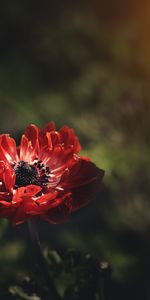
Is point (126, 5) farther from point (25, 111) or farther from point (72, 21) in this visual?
point (25, 111)

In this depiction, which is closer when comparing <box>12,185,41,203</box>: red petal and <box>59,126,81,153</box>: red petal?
<box>12,185,41,203</box>: red petal

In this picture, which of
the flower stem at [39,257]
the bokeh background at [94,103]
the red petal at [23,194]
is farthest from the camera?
the bokeh background at [94,103]

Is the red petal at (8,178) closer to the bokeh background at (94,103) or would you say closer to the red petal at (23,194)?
the red petal at (23,194)

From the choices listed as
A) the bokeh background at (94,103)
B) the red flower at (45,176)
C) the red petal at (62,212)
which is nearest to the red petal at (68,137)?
the red flower at (45,176)

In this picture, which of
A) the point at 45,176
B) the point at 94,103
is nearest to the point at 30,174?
the point at 45,176

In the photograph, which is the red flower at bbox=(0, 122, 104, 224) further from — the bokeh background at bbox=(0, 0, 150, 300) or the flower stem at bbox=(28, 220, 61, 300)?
the bokeh background at bbox=(0, 0, 150, 300)

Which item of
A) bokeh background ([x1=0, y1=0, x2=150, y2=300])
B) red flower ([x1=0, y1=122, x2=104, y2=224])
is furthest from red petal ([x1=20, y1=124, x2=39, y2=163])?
bokeh background ([x1=0, y1=0, x2=150, y2=300])

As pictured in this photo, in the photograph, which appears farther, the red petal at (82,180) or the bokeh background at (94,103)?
the bokeh background at (94,103)

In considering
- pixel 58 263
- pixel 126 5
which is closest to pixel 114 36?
pixel 126 5

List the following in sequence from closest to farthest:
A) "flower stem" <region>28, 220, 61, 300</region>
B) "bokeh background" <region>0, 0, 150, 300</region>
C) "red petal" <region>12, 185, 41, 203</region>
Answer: "red petal" <region>12, 185, 41, 203</region> → "flower stem" <region>28, 220, 61, 300</region> → "bokeh background" <region>0, 0, 150, 300</region>
